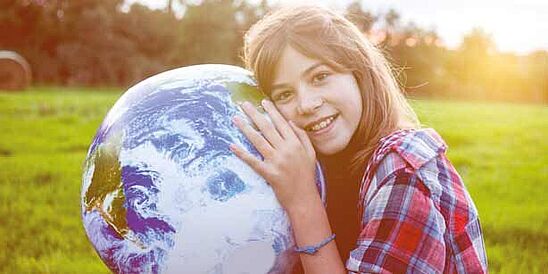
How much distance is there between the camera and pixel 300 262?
2977mm

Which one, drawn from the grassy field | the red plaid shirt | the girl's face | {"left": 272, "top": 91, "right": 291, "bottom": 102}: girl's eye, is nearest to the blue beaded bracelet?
the red plaid shirt

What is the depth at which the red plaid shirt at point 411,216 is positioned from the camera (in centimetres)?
254

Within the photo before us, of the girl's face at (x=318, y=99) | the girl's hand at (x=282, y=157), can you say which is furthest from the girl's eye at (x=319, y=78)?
the girl's hand at (x=282, y=157)

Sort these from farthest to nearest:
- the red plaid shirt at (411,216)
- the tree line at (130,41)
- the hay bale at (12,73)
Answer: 1. the tree line at (130,41)
2. the hay bale at (12,73)
3. the red plaid shirt at (411,216)

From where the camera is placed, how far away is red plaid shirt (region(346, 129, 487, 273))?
2545mm

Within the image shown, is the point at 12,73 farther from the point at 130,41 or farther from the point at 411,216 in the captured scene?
the point at 411,216

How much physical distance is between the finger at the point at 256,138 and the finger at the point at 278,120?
0.11m

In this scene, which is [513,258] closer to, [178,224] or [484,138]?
[178,224]

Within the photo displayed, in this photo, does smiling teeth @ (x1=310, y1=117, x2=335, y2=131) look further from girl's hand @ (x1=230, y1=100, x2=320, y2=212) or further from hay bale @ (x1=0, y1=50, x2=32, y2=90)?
hay bale @ (x1=0, y1=50, x2=32, y2=90)

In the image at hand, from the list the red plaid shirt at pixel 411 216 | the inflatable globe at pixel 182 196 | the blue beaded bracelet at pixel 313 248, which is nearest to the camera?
the red plaid shirt at pixel 411 216

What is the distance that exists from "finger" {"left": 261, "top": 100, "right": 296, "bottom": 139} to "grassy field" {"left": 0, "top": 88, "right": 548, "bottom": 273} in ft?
6.53

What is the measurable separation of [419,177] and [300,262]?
69cm

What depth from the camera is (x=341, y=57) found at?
311cm

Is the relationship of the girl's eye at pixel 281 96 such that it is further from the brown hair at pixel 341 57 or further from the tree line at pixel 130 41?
the tree line at pixel 130 41
